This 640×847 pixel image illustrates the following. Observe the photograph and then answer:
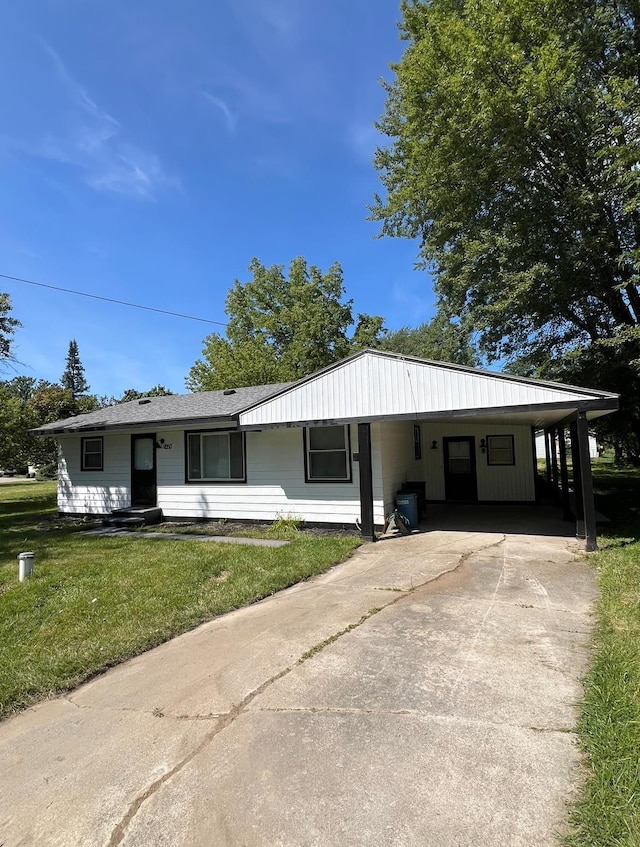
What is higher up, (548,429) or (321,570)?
(548,429)

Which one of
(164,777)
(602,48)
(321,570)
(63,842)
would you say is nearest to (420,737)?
(164,777)

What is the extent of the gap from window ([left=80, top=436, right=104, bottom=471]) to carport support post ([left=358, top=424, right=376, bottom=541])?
26.8 ft

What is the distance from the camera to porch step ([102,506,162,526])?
11.6m

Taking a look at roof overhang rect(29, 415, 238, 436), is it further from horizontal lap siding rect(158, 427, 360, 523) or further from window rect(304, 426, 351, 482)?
window rect(304, 426, 351, 482)

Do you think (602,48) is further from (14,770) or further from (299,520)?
(14,770)

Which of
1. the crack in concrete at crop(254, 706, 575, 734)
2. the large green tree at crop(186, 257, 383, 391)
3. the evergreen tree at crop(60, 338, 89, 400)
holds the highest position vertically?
the evergreen tree at crop(60, 338, 89, 400)

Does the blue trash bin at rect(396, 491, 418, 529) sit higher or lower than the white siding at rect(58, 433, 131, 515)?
lower

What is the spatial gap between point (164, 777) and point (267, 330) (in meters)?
33.8

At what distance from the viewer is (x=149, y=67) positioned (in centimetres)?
989

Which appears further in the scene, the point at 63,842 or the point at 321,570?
the point at 321,570

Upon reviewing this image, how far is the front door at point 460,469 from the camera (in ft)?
46.5

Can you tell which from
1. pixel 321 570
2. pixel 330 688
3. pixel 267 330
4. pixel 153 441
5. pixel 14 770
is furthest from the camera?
pixel 267 330

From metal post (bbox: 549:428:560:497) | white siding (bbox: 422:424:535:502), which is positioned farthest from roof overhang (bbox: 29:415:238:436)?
metal post (bbox: 549:428:560:497)

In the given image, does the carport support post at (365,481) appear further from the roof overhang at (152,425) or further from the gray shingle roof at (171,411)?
the roof overhang at (152,425)
